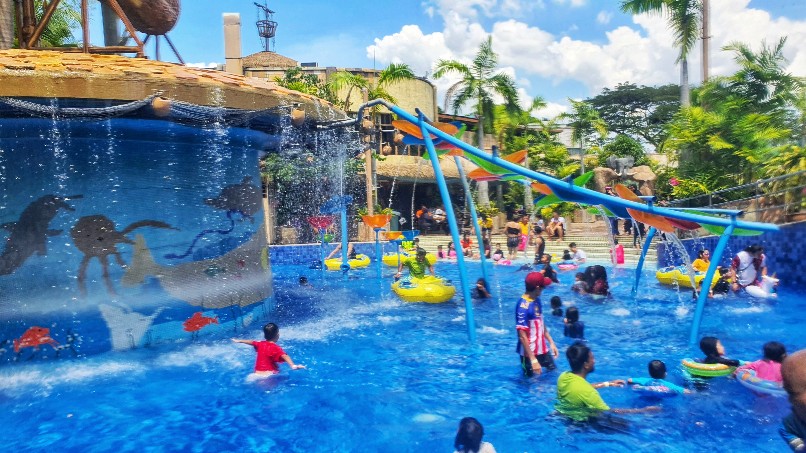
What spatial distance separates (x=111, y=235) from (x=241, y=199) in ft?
7.51

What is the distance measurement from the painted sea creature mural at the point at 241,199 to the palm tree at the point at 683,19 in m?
23.0

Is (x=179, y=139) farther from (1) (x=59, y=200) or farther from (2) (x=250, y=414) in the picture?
(2) (x=250, y=414)

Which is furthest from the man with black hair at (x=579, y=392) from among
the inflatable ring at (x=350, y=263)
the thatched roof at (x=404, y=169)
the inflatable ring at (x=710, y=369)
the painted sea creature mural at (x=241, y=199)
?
the thatched roof at (x=404, y=169)

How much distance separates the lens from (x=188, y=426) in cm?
612

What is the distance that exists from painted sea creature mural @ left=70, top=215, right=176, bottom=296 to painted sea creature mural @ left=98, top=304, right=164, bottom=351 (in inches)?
12.3

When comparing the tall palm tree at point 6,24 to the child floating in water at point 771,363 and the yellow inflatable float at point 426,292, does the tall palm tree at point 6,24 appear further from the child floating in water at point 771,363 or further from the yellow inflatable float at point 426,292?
the child floating in water at point 771,363

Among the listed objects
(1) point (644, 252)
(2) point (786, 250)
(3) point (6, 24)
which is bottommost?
(2) point (786, 250)

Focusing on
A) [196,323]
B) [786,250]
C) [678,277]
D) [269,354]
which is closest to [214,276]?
[196,323]

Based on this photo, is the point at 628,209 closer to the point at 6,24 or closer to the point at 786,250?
the point at 786,250

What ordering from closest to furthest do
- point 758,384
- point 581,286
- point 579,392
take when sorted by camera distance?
point 579,392
point 758,384
point 581,286

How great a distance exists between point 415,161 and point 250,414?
25.8 meters

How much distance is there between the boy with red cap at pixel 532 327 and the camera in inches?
271

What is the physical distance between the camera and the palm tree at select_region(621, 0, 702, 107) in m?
26.9

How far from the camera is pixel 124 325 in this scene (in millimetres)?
8852
